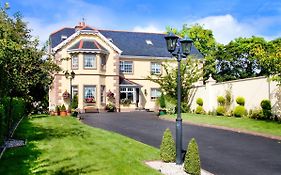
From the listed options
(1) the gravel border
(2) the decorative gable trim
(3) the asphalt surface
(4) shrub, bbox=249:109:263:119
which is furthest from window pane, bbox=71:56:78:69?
(1) the gravel border

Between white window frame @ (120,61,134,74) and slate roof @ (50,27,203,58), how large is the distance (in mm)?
1138

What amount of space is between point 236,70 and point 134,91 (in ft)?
67.2

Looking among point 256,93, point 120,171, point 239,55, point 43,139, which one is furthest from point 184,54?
point 239,55

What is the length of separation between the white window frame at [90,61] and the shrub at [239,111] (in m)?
18.0

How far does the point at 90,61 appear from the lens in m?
40.0

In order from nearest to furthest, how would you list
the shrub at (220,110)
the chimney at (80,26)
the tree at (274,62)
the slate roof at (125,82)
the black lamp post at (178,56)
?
the black lamp post at (178,56)
the tree at (274,62)
the shrub at (220,110)
the slate roof at (125,82)
the chimney at (80,26)

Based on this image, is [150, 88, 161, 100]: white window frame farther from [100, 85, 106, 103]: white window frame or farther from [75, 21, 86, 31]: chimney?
[75, 21, 86, 31]: chimney

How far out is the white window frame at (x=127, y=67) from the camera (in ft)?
145

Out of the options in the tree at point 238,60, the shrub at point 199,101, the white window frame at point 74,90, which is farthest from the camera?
the tree at point 238,60

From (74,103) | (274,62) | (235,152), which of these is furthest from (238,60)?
(235,152)

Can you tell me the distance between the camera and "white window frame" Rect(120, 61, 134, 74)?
4412 cm

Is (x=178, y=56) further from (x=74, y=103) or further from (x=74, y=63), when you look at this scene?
(x=74, y=63)

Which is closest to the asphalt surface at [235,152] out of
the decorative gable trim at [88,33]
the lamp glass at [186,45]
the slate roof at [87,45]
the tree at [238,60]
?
the lamp glass at [186,45]

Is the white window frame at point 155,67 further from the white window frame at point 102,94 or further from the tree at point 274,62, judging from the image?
the tree at point 274,62
